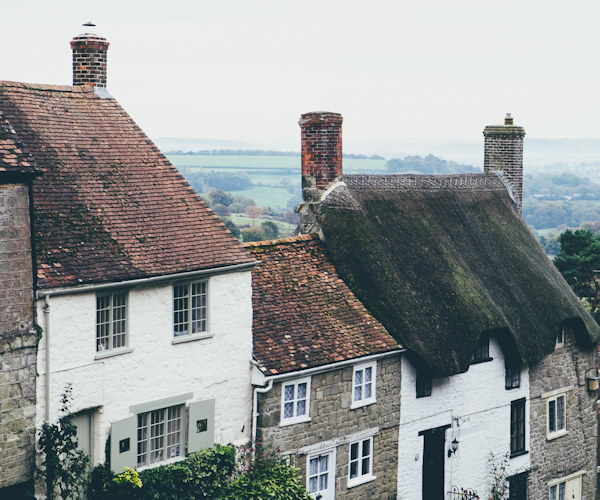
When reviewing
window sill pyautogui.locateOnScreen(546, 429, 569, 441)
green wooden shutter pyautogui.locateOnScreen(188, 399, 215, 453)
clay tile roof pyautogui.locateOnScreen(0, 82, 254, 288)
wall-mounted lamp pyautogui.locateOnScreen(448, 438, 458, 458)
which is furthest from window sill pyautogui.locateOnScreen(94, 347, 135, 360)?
window sill pyautogui.locateOnScreen(546, 429, 569, 441)

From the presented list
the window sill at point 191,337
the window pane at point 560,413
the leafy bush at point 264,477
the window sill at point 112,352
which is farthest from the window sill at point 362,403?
the window pane at point 560,413

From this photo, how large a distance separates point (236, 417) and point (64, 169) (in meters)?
6.32

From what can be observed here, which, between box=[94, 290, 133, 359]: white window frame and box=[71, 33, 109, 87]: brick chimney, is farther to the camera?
box=[71, 33, 109, 87]: brick chimney

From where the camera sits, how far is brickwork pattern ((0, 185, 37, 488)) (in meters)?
15.2

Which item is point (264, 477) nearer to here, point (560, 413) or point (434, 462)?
point (434, 462)

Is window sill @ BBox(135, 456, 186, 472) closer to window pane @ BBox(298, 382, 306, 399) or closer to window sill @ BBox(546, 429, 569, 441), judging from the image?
window pane @ BBox(298, 382, 306, 399)

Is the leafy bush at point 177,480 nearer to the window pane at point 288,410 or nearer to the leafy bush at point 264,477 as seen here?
the leafy bush at point 264,477

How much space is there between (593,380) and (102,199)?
1715 centimetres

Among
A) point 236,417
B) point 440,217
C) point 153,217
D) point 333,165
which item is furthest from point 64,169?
point 440,217

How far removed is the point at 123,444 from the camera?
17.0 metres

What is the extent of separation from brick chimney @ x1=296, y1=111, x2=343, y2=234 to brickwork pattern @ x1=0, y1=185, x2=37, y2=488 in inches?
404

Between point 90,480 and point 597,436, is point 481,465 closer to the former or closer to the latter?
point 597,436

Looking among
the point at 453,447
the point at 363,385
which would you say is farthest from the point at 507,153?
the point at 363,385

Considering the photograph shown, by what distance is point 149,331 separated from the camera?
57.3 feet
